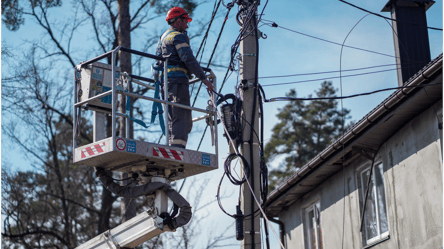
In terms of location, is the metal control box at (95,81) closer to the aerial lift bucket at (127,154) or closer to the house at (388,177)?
the aerial lift bucket at (127,154)

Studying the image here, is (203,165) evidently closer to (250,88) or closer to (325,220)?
(250,88)

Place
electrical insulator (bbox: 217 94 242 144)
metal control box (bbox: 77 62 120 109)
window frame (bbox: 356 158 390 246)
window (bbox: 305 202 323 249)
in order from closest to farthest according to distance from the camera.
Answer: metal control box (bbox: 77 62 120 109)
electrical insulator (bbox: 217 94 242 144)
window frame (bbox: 356 158 390 246)
window (bbox: 305 202 323 249)

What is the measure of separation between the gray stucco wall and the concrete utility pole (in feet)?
11.8

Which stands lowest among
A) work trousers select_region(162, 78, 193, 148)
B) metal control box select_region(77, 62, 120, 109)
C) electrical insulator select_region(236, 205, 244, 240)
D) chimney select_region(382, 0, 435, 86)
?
electrical insulator select_region(236, 205, 244, 240)

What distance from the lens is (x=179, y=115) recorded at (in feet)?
31.1

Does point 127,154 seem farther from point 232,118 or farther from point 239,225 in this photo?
point 232,118

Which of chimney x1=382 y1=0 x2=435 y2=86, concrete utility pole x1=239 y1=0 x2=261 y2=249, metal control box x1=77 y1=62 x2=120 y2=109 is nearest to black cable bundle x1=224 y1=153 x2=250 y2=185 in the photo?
concrete utility pole x1=239 y1=0 x2=261 y2=249

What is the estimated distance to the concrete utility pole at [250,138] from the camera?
9.42 meters

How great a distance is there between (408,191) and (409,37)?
→ 487cm

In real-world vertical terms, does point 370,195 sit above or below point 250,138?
above

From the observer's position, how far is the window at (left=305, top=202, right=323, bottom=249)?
16828 millimetres

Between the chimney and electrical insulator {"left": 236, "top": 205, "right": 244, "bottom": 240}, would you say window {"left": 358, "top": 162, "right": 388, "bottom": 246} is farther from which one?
electrical insulator {"left": 236, "top": 205, "right": 244, "bottom": 240}

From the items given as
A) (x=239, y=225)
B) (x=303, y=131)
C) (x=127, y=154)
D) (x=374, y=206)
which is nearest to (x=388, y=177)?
(x=374, y=206)

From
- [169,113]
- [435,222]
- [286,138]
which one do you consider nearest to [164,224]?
[169,113]
